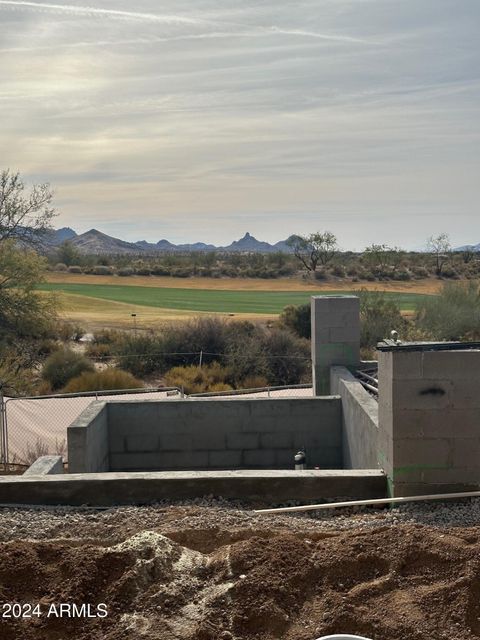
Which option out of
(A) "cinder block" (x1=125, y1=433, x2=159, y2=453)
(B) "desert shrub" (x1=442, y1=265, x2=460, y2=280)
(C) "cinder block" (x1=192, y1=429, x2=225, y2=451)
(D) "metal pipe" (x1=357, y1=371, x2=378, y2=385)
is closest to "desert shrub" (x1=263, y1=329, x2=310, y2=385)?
(D) "metal pipe" (x1=357, y1=371, x2=378, y2=385)

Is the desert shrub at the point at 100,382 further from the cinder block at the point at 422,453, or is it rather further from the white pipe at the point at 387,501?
the cinder block at the point at 422,453

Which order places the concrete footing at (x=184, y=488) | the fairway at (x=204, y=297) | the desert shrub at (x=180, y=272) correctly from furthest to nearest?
1. the desert shrub at (x=180, y=272)
2. the fairway at (x=204, y=297)
3. the concrete footing at (x=184, y=488)

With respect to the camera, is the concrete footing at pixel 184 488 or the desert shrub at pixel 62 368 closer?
the concrete footing at pixel 184 488

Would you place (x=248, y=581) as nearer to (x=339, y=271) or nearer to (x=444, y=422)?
(x=444, y=422)

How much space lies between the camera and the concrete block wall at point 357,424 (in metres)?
9.25

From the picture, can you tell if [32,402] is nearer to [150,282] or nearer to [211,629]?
[211,629]

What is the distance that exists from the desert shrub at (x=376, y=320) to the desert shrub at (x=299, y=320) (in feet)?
8.96

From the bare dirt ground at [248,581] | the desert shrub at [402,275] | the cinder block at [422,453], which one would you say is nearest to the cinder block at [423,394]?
the cinder block at [422,453]

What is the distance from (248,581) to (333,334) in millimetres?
8941

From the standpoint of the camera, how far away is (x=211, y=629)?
483 cm

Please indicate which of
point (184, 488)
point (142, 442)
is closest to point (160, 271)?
point (142, 442)

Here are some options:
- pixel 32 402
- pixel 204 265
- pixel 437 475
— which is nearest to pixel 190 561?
pixel 437 475

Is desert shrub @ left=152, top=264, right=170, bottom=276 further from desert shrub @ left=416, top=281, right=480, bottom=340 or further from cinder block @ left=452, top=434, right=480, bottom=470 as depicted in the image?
cinder block @ left=452, top=434, right=480, bottom=470

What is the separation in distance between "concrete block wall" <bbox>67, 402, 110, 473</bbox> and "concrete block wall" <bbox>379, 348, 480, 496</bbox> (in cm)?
423
